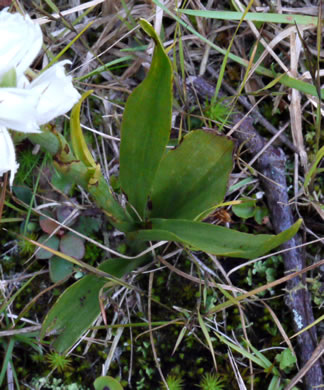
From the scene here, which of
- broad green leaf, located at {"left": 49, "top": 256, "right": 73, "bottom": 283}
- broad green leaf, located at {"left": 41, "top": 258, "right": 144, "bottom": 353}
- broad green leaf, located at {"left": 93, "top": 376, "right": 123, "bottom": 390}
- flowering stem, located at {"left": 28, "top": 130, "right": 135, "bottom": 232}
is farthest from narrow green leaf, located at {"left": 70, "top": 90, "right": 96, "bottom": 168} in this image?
broad green leaf, located at {"left": 93, "top": 376, "right": 123, "bottom": 390}

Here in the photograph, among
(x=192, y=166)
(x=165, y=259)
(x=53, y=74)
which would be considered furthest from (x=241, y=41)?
(x=53, y=74)

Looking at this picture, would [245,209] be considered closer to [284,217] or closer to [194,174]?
[284,217]

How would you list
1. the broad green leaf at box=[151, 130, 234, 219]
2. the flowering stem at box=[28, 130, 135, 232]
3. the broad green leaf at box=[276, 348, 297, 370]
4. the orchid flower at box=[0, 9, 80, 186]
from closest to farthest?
the orchid flower at box=[0, 9, 80, 186]
the flowering stem at box=[28, 130, 135, 232]
the broad green leaf at box=[151, 130, 234, 219]
the broad green leaf at box=[276, 348, 297, 370]

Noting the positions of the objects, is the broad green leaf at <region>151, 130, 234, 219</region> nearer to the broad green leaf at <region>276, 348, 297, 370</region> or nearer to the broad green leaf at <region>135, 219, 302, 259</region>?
the broad green leaf at <region>135, 219, 302, 259</region>

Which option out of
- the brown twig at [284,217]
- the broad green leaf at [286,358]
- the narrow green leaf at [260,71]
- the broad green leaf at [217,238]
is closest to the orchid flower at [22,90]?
the broad green leaf at [217,238]

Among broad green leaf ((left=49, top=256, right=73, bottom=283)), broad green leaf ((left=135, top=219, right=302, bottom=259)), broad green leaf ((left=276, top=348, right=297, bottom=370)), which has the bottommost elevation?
broad green leaf ((left=276, top=348, right=297, bottom=370))

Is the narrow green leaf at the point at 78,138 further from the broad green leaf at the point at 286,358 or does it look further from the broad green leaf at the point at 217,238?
the broad green leaf at the point at 286,358

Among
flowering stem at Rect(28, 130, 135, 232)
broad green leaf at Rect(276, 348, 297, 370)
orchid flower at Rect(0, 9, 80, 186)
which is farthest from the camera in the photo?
broad green leaf at Rect(276, 348, 297, 370)
